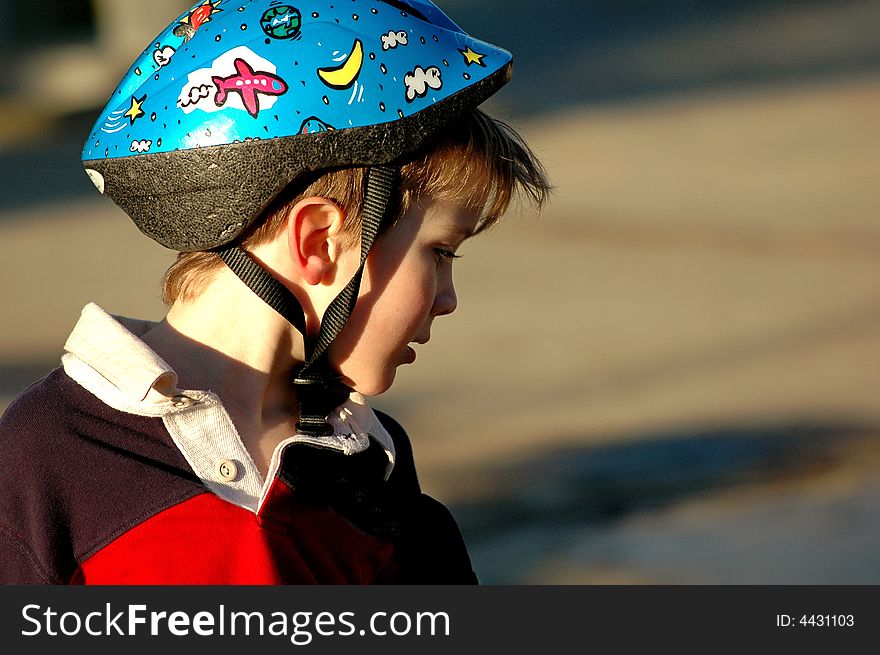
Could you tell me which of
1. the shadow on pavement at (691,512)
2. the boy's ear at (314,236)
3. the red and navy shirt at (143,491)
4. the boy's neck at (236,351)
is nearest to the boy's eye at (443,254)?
the boy's ear at (314,236)

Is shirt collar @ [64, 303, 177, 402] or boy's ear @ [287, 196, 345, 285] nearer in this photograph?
shirt collar @ [64, 303, 177, 402]

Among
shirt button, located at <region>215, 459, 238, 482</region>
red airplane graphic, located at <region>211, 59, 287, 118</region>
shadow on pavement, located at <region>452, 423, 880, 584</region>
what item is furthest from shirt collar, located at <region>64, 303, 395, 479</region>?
shadow on pavement, located at <region>452, 423, 880, 584</region>

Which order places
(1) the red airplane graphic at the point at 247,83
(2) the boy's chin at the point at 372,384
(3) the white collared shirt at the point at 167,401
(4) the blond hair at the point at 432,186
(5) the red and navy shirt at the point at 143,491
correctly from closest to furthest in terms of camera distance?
(5) the red and navy shirt at the point at 143,491 < (3) the white collared shirt at the point at 167,401 < (1) the red airplane graphic at the point at 247,83 < (4) the blond hair at the point at 432,186 < (2) the boy's chin at the point at 372,384

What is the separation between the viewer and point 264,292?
2.38 m

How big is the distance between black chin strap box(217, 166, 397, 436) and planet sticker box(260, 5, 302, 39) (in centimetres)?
30

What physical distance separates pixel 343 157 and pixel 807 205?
20.4ft

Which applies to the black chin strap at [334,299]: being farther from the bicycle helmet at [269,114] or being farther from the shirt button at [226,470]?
the shirt button at [226,470]

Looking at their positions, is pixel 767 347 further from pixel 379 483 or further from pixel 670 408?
pixel 379 483

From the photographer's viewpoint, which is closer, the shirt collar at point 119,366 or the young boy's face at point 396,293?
the shirt collar at point 119,366

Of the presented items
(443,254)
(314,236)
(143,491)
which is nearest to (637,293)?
(443,254)

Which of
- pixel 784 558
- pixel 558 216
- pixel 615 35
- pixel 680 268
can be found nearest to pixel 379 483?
pixel 784 558

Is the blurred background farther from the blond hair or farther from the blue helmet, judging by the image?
the blue helmet

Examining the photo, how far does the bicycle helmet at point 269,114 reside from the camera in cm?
233

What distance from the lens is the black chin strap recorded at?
2385 millimetres
